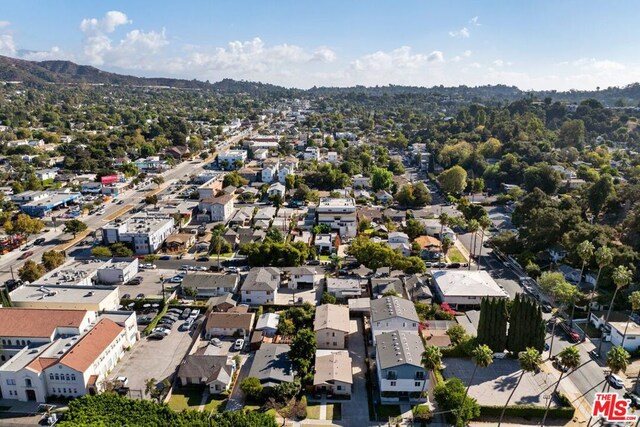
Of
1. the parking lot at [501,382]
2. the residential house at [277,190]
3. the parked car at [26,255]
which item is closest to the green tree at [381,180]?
the residential house at [277,190]

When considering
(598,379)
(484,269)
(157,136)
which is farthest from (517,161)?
(157,136)

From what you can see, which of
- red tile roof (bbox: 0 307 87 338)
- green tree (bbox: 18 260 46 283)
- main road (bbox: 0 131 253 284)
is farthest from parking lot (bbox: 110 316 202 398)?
main road (bbox: 0 131 253 284)

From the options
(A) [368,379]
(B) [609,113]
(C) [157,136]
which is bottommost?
(A) [368,379]

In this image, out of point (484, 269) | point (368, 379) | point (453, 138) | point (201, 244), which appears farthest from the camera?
point (453, 138)

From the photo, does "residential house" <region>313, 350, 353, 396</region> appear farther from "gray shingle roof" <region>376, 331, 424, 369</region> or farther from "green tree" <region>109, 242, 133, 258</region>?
"green tree" <region>109, 242, 133, 258</region>

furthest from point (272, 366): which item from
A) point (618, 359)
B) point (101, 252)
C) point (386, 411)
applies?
point (101, 252)

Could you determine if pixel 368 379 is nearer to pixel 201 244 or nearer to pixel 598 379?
pixel 598 379
